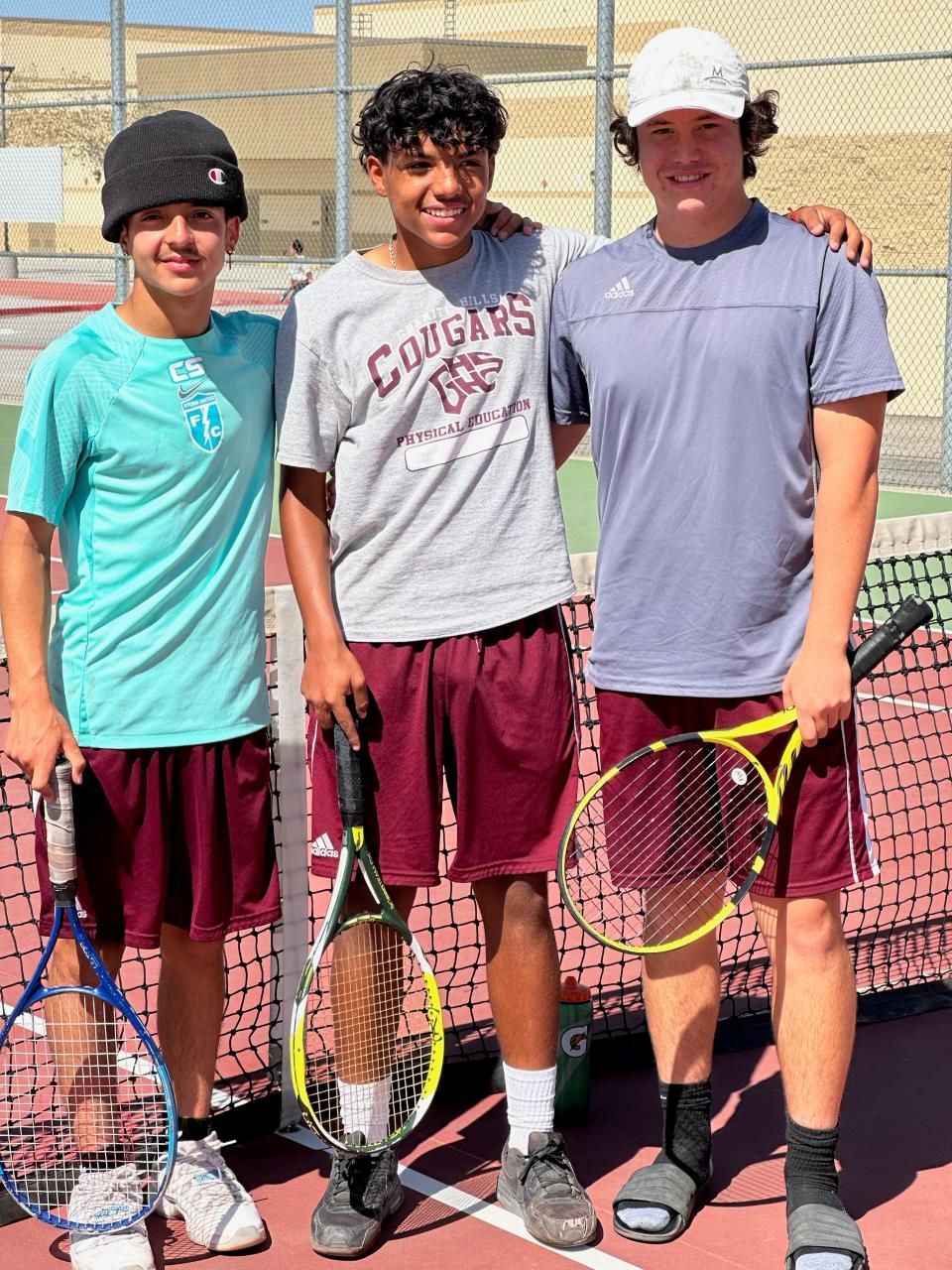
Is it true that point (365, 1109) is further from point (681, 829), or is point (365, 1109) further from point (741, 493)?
point (741, 493)

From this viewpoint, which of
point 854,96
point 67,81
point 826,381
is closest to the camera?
point 826,381

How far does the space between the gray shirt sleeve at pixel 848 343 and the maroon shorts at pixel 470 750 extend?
26.4 inches

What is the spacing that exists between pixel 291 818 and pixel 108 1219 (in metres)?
0.88

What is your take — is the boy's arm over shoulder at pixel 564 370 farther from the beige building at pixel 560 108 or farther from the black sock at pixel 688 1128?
the beige building at pixel 560 108

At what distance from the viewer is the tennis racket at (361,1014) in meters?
3.08

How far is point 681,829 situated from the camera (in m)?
3.18

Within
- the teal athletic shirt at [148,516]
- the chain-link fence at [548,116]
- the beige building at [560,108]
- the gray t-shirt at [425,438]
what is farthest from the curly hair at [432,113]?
the beige building at [560,108]

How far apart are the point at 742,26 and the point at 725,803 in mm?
18537

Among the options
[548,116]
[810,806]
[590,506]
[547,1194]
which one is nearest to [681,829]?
[810,806]

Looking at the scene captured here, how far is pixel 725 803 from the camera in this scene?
3.15 meters

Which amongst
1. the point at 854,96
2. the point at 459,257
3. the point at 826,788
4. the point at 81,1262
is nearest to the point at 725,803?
the point at 826,788

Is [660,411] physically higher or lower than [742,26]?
lower

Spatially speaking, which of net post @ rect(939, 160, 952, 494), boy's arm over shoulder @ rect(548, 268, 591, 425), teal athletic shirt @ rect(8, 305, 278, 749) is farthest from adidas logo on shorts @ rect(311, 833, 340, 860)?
net post @ rect(939, 160, 952, 494)

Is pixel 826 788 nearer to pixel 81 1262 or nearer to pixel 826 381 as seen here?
pixel 826 381
